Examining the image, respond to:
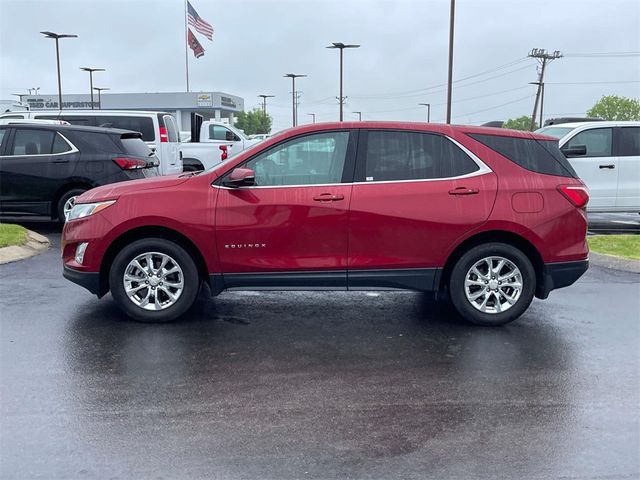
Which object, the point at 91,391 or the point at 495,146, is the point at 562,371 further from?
the point at 91,391

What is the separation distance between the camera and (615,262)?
31.2 ft

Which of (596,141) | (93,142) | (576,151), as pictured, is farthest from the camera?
(596,141)

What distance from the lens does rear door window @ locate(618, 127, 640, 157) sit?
13.0 m

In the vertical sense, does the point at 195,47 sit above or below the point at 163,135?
above

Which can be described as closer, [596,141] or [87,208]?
[87,208]

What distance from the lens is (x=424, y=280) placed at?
6.28 m

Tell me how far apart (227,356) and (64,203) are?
731cm

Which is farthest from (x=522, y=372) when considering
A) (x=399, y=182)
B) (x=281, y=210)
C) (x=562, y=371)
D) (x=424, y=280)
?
(x=281, y=210)

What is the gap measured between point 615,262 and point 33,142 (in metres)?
9.65

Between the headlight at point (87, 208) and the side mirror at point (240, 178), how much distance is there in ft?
3.65

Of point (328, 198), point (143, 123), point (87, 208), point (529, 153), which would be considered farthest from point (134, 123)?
point (529, 153)

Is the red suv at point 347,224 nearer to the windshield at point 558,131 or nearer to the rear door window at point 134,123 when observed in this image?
the windshield at point 558,131

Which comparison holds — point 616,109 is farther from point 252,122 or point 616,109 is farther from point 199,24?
point 199,24

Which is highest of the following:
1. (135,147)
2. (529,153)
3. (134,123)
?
(134,123)
